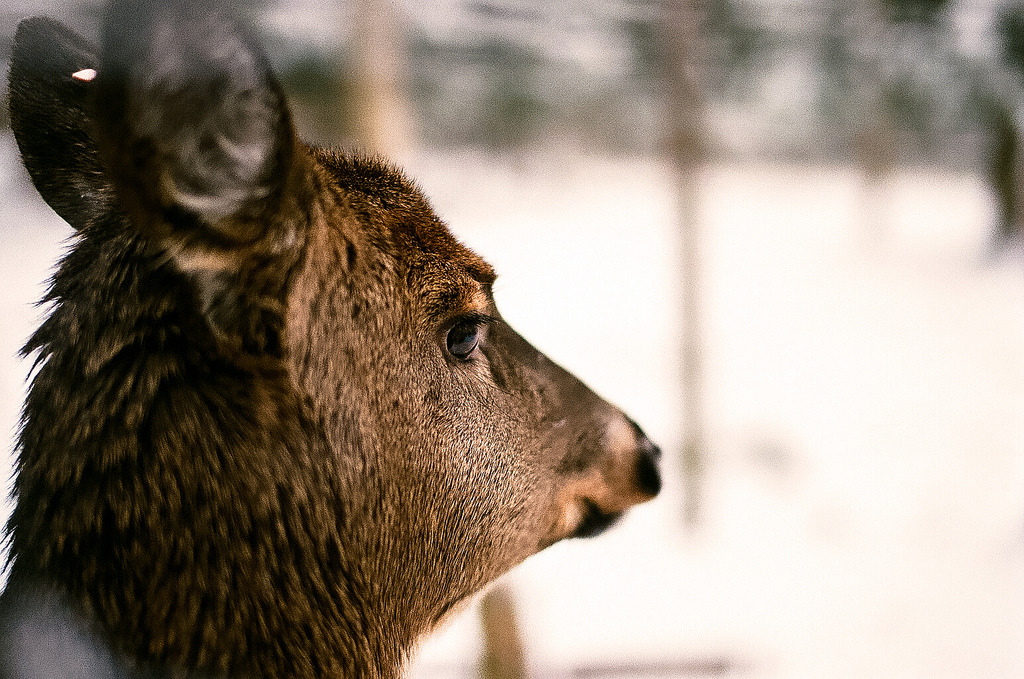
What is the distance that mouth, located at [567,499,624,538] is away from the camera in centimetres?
96

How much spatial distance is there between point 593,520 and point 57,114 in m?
0.80

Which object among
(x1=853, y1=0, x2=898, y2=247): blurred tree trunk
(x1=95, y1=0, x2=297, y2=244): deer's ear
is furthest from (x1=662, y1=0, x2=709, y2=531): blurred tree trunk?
(x1=95, y1=0, x2=297, y2=244): deer's ear

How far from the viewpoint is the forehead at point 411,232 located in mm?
774

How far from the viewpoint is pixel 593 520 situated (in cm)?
97

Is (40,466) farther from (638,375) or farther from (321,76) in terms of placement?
(638,375)

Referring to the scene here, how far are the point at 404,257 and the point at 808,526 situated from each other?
6.70 ft

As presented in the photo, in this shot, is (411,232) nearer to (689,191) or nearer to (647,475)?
(647,475)

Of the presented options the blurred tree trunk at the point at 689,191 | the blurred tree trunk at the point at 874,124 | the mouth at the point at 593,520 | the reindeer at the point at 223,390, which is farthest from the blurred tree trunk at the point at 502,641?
the blurred tree trunk at the point at 874,124

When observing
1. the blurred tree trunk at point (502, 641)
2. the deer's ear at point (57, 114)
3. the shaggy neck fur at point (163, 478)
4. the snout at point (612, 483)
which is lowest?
the blurred tree trunk at point (502, 641)

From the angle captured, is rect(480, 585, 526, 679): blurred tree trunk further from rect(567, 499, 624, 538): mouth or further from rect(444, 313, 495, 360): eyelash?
rect(444, 313, 495, 360): eyelash

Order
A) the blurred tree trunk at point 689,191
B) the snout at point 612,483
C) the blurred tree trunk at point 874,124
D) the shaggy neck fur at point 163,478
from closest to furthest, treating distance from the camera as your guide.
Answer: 1. the shaggy neck fur at point 163,478
2. the snout at point 612,483
3. the blurred tree trunk at point 874,124
4. the blurred tree trunk at point 689,191

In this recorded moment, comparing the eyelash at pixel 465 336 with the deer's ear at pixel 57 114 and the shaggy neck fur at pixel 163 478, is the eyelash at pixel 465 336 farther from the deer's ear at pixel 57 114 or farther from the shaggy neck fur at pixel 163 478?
the deer's ear at pixel 57 114

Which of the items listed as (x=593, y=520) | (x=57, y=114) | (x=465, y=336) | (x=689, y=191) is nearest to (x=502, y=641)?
(x=593, y=520)

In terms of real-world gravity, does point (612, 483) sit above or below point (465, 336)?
below
